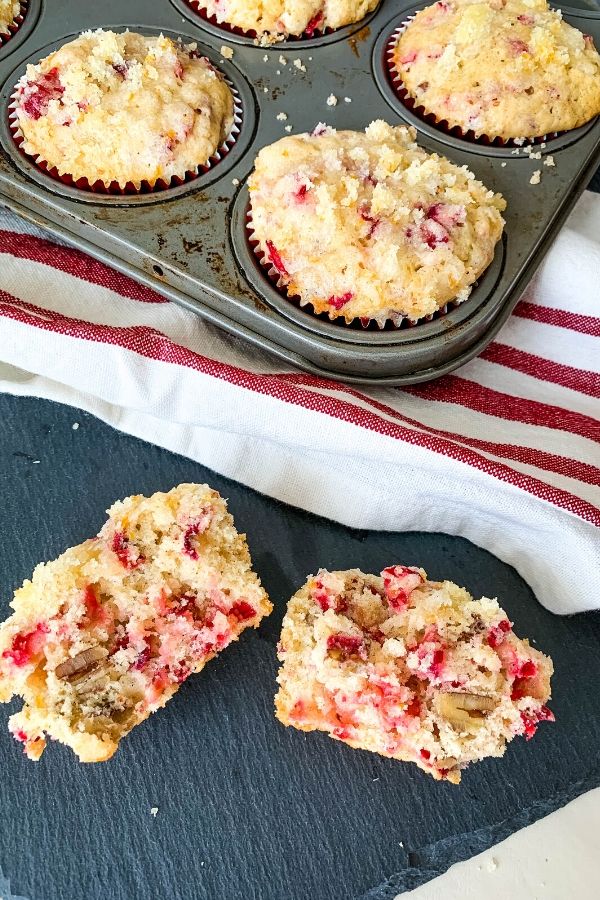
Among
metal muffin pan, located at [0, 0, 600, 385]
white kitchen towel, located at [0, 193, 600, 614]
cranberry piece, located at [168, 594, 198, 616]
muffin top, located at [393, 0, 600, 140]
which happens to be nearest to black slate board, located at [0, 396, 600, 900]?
white kitchen towel, located at [0, 193, 600, 614]

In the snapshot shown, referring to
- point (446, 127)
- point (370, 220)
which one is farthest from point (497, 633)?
point (446, 127)

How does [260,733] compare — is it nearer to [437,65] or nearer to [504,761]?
[504,761]

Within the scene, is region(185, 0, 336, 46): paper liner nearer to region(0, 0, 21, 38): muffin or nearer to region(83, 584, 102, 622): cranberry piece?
region(0, 0, 21, 38): muffin

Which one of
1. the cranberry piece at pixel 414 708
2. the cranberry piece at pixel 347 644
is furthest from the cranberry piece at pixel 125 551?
the cranberry piece at pixel 414 708

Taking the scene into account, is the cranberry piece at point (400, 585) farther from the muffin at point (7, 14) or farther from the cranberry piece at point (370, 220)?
the muffin at point (7, 14)

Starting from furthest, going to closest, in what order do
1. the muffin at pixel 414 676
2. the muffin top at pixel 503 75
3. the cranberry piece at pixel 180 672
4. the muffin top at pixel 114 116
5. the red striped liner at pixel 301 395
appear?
the muffin top at pixel 503 75, the muffin top at pixel 114 116, the red striped liner at pixel 301 395, the cranberry piece at pixel 180 672, the muffin at pixel 414 676

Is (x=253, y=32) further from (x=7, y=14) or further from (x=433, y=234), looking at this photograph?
(x=433, y=234)
